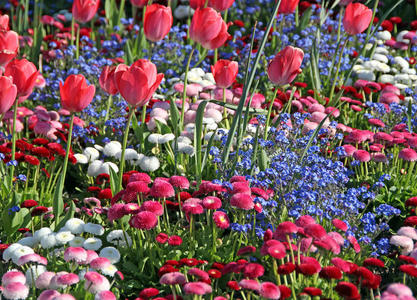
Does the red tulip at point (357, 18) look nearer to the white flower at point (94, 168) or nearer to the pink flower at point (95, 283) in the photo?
the white flower at point (94, 168)

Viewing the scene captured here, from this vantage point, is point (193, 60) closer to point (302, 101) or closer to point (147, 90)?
point (302, 101)

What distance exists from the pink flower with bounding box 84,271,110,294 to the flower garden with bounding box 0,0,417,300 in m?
0.01

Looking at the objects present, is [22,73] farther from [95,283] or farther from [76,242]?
[95,283]

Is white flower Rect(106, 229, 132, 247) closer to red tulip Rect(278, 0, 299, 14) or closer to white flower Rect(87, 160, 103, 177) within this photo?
white flower Rect(87, 160, 103, 177)

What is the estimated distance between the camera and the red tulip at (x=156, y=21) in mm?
3268

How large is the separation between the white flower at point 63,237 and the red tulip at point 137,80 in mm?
591

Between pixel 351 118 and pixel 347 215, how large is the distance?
1542mm

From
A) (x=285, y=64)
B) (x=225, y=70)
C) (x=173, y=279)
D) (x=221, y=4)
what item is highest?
(x=221, y=4)

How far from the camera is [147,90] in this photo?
2678 mm

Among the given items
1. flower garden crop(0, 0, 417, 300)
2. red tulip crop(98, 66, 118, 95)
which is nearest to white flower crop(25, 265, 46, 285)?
flower garden crop(0, 0, 417, 300)

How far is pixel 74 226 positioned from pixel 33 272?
29cm

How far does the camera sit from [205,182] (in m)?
2.78

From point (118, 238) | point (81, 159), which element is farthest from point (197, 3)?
point (118, 238)

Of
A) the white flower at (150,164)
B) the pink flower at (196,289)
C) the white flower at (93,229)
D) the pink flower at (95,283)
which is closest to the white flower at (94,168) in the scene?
the white flower at (150,164)
